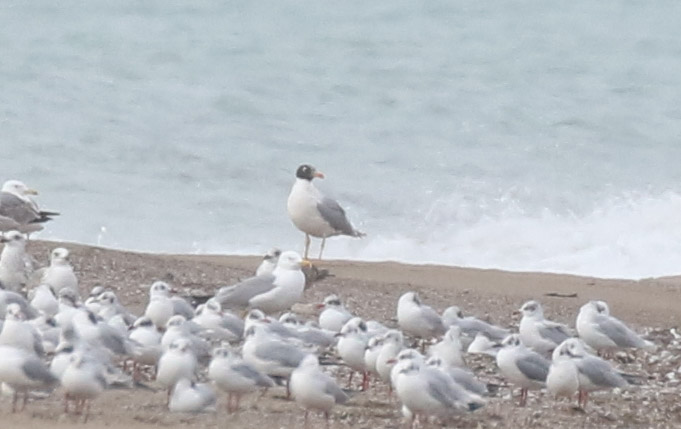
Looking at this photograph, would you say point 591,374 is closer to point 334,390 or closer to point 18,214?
point 334,390

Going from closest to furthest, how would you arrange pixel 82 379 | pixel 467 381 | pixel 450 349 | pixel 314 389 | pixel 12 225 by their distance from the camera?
pixel 82 379 → pixel 314 389 → pixel 467 381 → pixel 450 349 → pixel 12 225

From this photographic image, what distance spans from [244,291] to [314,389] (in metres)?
2.89

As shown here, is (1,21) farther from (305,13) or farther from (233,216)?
(233,216)

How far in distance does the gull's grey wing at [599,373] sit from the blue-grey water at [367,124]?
6.98 m

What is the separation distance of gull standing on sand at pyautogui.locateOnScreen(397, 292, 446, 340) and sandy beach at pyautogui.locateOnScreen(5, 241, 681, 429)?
33 centimetres

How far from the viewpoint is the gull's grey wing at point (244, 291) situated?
1223 centimetres

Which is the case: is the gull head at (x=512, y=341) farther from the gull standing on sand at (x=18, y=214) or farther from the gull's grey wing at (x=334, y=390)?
the gull standing on sand at (x=18, y=214)

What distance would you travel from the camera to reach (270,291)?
12.4 m

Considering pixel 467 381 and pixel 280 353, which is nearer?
pixel 467 381

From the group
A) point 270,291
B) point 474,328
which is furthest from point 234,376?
point 270,291

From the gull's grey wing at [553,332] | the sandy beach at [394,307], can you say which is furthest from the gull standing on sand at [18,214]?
the gull's grey wing at [553,332]

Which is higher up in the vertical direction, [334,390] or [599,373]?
[599,373]

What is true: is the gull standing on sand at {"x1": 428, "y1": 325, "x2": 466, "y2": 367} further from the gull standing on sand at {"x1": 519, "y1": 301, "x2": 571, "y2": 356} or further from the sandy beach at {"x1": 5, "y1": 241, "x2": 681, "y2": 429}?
the gull standing on sand at {"x1": 519, "y1": 301, "x2": 571, "y2": 356}

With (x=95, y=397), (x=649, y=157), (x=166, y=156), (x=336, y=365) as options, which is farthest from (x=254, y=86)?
(x=95, y=397)
